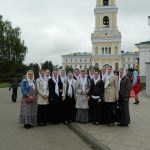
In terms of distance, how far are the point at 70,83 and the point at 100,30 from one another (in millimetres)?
81788

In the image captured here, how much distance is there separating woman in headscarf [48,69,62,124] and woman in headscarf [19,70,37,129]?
1.86 ft

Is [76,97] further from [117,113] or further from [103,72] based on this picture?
[117,113]

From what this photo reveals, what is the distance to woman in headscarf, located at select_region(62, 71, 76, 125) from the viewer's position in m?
11.8

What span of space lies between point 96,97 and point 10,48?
62.4 m

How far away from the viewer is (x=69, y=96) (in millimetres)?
11836

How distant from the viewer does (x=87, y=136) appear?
9297mm

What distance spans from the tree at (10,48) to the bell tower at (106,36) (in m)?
25.4

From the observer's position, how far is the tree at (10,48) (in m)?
71.4

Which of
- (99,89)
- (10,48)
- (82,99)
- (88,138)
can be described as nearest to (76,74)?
(82,99)

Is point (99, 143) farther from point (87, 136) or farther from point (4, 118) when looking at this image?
point (4, 118)

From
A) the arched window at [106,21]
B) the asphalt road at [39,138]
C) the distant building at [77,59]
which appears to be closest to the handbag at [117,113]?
the asphalt road at [39,138]

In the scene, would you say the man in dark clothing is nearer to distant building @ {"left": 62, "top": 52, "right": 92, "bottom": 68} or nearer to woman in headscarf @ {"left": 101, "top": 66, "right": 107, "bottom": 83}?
woman in headscarf @ {"left": 101, "top": 66, "right": 107, "bottom": 83}

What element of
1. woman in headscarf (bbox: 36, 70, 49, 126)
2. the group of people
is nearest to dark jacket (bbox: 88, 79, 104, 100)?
the group of people

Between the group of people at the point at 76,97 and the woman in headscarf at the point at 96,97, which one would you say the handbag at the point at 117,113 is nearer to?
the group of people at the point at 76,97
